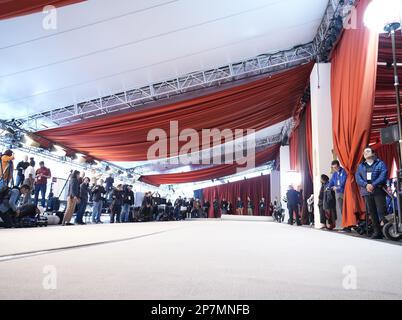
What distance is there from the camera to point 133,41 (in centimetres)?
498

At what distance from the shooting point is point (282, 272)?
125 cm

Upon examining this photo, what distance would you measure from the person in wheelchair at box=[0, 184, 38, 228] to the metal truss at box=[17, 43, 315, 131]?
2788mm

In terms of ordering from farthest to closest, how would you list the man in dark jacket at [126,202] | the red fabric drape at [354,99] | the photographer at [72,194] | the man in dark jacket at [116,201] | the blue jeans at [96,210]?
the man in dark jacket at [126,202] → the man in dark jacket at [116,201] → the blue jeans at [96,210] → the photographer at [72,194] → the red fabric drape at [354,99]

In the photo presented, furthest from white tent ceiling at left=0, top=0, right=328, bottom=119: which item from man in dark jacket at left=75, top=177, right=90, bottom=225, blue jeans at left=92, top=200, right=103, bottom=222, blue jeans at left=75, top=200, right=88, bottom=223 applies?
blue jeans at left=92, top=200, right=103, bottom=222

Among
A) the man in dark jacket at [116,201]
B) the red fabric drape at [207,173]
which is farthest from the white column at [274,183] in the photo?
the man in dark jacket at [116,201]

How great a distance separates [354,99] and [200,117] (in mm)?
2915

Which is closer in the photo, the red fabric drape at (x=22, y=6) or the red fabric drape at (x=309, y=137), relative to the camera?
the red fabric drape at (x=22, y=6)

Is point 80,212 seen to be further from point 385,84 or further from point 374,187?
point 385,84

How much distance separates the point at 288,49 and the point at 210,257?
18.7ft

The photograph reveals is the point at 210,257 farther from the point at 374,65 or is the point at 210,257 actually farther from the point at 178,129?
the point at 178,129

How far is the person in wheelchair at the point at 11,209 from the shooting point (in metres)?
4.71

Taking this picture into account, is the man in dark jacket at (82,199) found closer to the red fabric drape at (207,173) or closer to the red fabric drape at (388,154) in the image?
the red fabric drape at (207,173)

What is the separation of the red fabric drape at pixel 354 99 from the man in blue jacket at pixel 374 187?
30.4 inches
